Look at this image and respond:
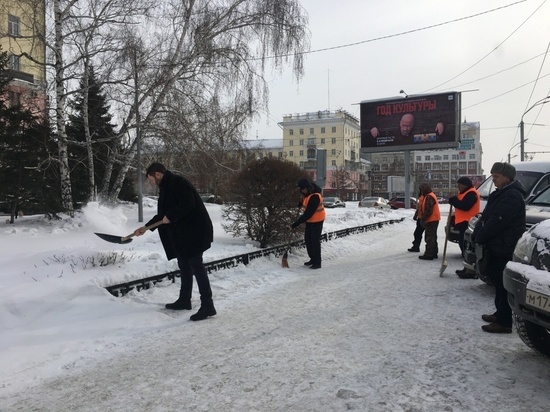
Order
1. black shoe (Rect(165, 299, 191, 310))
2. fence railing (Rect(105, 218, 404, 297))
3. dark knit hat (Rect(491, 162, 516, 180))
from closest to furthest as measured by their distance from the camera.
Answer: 1. dark knit hat (Rect(491, 162, 516, 180))
2. black shoe (Rect(165, 299, 191, 310))
3. fence railing (Rect(105, 218, 404, 297))

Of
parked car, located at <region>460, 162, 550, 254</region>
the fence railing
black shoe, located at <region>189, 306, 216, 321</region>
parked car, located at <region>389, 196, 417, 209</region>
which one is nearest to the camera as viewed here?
black shoe, located at <region>189, 306, 216, 321</region>

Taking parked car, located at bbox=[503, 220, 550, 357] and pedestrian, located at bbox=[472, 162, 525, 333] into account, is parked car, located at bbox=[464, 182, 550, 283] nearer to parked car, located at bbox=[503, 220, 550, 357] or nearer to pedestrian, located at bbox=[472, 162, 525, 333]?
pedestrian, located at bbox=[472, 162, 525, 333]

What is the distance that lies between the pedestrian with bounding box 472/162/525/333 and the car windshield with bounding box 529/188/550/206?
208cm

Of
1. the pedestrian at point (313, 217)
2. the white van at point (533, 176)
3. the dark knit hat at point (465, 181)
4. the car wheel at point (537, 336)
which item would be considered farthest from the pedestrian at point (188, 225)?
the white van at point (533, 176)

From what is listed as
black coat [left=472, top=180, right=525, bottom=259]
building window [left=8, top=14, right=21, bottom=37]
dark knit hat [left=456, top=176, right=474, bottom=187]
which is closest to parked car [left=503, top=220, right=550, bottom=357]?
black coat [left=472, top=180, right=525, bottom=259]

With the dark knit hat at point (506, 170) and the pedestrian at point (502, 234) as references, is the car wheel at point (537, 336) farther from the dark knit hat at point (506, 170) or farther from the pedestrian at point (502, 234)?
the dark knit hat at point (506, 170)

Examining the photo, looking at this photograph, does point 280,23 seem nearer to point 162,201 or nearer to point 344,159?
point 162,201

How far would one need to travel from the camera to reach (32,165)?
1402 cm

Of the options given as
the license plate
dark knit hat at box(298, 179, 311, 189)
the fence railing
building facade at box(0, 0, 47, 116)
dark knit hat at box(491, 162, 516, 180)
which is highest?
building facade at box(0, 0, 47, 116)

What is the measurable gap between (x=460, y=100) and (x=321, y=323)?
87.0 ft

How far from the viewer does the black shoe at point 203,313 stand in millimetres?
5023

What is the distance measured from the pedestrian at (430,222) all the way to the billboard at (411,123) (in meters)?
20.4

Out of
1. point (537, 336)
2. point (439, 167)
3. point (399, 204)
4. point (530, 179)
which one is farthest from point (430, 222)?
point (439, 167)

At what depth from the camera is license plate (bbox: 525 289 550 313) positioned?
3.03m
